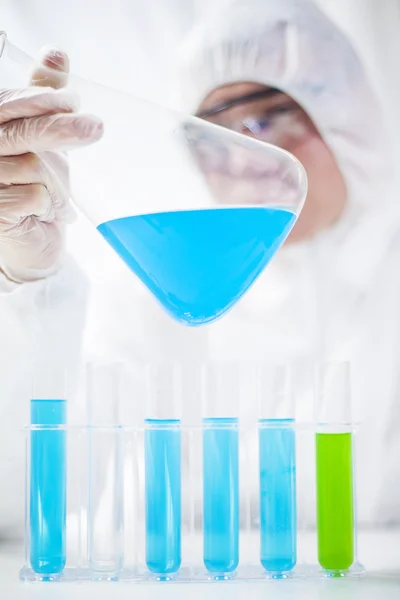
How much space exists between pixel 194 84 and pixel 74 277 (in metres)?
0.53

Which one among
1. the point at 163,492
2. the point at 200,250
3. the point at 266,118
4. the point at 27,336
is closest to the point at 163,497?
the point at 163,492

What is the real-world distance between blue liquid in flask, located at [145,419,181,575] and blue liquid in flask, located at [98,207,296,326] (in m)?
0.31

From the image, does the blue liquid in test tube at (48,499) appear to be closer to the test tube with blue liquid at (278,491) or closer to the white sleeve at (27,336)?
the test tube with blue liquid at (278,491)

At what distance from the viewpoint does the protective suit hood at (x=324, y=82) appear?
1.72m

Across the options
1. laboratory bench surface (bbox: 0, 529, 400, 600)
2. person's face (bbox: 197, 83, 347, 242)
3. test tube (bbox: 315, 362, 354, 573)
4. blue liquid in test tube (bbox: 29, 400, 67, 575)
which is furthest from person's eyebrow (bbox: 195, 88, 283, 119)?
laboratory bench surface (bbox: 0, 529, 400, 600)

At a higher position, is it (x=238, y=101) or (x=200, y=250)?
(x=238, y=101)

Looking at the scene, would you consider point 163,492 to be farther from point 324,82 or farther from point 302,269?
point 324,82

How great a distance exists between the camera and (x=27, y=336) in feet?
5.98

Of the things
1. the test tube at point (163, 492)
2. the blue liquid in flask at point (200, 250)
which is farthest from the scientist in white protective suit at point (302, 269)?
the blue liquid in flask at point (200, 250)

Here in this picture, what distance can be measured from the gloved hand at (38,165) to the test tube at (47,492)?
0.32m

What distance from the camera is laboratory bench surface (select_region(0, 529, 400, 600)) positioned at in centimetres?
108

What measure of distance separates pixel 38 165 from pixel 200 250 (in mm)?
369

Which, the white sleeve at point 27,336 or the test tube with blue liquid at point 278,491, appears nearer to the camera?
the test tube with blue liquid at point 278,491

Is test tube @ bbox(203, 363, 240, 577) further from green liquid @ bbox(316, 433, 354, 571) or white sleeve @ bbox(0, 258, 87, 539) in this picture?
white sleeve @ bbox(0, 258, 87, 539)
